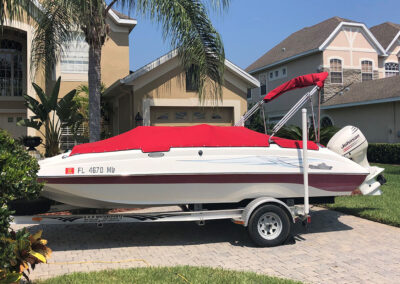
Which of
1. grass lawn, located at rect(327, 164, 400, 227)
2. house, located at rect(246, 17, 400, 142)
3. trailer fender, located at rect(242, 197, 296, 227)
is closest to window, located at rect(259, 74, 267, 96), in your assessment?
house, located at rect(246, 17, 400, 142)

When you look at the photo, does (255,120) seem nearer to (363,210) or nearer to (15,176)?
(363,210)

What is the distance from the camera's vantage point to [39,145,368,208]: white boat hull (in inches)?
229

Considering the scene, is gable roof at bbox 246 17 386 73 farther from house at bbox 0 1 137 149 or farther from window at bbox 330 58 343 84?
house at bbox 0 1 137 149

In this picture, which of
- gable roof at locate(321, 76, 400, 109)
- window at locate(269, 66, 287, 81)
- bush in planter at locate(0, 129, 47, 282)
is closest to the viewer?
bush in planter at locate(0, 129, 47, 282)

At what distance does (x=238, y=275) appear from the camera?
477 cm

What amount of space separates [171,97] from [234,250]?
963cm

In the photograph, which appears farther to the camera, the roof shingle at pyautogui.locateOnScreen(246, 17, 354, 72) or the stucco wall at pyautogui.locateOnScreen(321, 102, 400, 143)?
the roof shingle at pyautogui.locateOnScreen(246, 17, 354, 72)

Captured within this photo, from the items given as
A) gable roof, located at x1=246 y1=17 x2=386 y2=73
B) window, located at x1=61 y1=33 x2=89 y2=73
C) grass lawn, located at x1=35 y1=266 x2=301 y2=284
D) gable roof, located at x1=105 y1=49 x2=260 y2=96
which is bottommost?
grass lawn, located at x1=35 y1=266 x2=301 y2=284

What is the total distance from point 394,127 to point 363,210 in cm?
1272

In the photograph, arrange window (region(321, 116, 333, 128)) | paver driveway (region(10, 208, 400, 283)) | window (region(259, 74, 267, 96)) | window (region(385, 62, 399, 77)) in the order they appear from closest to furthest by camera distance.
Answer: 1. paver driveway (region(10, 208, 400, 283))
2. window (region(321, 116, 333, 128))
3. window (region(385, 62, 399, 77))
4. window (region(259, 74, 267, 96))

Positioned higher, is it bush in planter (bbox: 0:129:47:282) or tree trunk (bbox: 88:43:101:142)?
tree trunk (bbox: 88:43:101:142)

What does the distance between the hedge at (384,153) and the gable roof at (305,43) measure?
22.7 ft

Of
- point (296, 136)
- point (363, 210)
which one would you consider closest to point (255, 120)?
point (296, 136)

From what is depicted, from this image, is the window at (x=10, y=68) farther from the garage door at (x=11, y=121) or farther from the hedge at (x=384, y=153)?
the hedge at (x=384, y=153)
